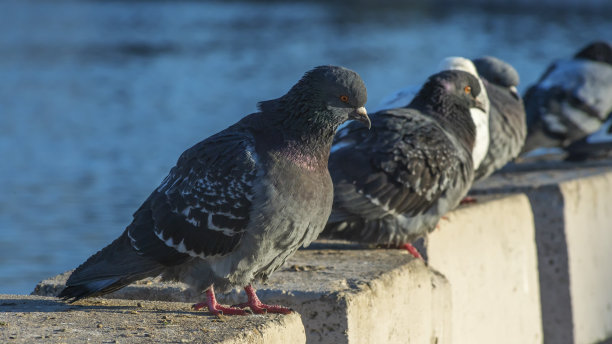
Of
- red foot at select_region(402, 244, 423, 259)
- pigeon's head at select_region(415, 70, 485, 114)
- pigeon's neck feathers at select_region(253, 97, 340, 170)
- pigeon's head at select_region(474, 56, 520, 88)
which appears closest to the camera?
pigeon's neck feathers at select_region(253, 97, 340, 170)

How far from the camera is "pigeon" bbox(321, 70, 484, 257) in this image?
591 centimetres

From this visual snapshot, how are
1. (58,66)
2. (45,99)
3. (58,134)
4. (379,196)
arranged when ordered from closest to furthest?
(379,196), (58,134), (45,99), (58,66)

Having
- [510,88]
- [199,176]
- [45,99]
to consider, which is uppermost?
[45,99]

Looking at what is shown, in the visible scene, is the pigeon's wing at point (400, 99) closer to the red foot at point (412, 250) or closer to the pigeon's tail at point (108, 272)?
Result: the red foot at point (412, 250)

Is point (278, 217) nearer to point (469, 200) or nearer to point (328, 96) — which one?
point (328, 96)

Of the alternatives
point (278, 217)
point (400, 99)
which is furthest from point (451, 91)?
point (278, 217)

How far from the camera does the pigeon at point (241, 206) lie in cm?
425

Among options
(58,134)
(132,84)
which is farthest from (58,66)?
(58,134)

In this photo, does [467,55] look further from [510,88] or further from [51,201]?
[510,88]

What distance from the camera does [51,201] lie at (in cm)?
1502

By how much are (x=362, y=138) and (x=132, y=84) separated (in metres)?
21.7

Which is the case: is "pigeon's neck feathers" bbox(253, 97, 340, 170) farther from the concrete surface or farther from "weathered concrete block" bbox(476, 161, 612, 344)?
"weathered concrete block" bbox(476, 161, 612, 344)

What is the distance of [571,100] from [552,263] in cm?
385

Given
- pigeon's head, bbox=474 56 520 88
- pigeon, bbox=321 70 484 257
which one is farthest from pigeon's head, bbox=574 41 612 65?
pigeon, bbox=321 70 484 257
